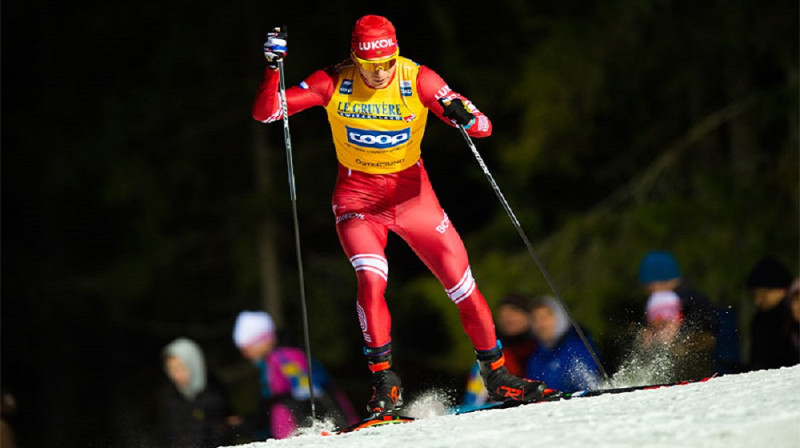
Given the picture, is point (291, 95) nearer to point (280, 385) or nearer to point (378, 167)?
point (378, 167)

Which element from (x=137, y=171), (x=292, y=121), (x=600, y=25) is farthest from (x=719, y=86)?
(x=137, y=171)

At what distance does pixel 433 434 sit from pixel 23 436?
12.3m

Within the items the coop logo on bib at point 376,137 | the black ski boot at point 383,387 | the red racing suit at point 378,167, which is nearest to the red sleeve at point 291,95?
the red racing suit at point 378,167

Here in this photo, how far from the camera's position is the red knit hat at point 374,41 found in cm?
570

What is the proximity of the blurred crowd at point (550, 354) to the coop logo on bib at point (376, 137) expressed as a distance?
4.12 feet

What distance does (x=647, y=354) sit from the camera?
691 centimetres

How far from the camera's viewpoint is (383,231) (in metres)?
6.05

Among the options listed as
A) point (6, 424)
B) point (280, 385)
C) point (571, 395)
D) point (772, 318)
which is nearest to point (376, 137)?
point (280, 385)

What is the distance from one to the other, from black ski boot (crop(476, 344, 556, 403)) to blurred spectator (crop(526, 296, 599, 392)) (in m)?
0.27

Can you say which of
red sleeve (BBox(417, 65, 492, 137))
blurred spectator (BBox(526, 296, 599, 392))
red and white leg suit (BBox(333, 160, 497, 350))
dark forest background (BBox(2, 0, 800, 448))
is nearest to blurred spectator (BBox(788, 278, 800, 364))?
blurred spectator (BBox(526, 296, 599, 392))

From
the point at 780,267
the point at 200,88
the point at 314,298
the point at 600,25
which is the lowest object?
the point at 780,267

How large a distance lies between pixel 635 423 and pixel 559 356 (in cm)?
156

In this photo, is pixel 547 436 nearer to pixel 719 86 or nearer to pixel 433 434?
pixel 433 434

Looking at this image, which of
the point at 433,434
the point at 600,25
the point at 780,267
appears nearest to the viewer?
the point at 433,434
